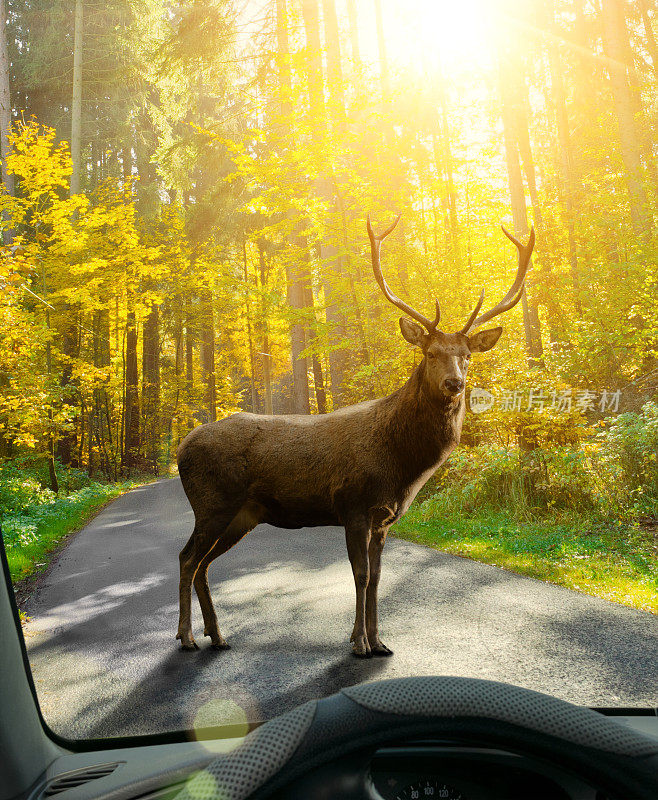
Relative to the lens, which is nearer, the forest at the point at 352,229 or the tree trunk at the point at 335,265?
the forest at the point at 352,229

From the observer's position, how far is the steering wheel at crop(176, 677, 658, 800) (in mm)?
596

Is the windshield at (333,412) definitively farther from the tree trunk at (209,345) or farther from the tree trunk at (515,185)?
the tree trunk at (209,345)

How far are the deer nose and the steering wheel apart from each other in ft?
5.12

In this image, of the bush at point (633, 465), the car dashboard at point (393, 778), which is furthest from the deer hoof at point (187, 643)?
the bush at point (633, 465)

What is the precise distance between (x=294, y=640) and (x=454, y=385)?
133cm

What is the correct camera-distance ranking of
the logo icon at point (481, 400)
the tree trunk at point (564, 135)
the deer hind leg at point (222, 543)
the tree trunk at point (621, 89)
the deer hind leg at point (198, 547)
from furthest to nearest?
the tree trunk at point (564, 135)
the tree trunk at point (621, 89)
the logo icon at point (481, 400)
the deer hind leg at point (198, 547)
the deer hind leg at point (222, 543)

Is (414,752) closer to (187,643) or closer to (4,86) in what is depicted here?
(187,643)

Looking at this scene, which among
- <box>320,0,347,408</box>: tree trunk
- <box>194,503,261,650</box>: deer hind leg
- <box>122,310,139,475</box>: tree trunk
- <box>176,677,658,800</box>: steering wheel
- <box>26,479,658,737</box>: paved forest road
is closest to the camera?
<box>176,677,658,800</box>: steering wheel

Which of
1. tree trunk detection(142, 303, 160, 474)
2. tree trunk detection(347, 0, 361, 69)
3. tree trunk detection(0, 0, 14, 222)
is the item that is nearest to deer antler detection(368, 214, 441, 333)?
tree trunk detection(0, 0, 14, 222)

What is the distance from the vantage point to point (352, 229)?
19.3 feet

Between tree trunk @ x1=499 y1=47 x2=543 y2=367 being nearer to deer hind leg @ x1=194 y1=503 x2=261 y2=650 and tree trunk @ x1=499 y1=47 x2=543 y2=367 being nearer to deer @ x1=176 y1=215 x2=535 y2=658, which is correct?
deer @ x1=176 y1=215 x2=535 y2=658

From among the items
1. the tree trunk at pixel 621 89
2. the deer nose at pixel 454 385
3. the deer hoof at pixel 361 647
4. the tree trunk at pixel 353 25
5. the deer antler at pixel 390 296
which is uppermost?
the tree trunk at pixel 353 25

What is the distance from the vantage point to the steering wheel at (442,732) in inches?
23.5

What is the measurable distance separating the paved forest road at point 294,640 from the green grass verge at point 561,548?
0.30 metres
